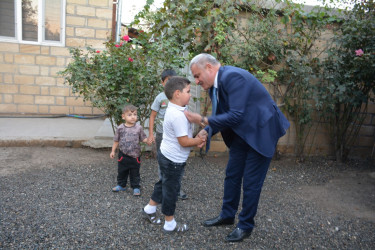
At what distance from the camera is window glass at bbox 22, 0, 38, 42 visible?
25.2 ft

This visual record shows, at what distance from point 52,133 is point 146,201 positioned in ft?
10.9

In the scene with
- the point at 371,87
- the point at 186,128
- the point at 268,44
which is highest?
the point at 268,44

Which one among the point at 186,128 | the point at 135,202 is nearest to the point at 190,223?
the point at 135,202

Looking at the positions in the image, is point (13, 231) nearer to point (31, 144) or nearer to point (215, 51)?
point (31, 144)

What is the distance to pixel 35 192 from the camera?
3.83 metres

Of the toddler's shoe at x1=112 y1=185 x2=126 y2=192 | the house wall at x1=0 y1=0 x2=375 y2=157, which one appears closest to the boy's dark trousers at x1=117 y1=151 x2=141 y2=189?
the toddler's shoe at x1=112 y1=185 x2=126 y2=192

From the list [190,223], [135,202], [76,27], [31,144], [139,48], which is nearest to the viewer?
[190,223]

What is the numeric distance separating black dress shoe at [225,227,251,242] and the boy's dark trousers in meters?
1.45

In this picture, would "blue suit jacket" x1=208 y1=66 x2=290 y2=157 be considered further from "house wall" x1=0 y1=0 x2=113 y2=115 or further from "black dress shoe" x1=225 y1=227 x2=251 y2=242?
"house wall" x1=0 y1=0 x2=113 y2=115

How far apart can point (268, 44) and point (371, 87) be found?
6.09ft

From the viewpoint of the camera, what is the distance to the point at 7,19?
301 inches

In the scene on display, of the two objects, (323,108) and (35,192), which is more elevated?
(323,108)

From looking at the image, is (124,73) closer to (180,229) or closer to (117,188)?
(117,188)

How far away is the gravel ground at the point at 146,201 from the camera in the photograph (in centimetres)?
292
